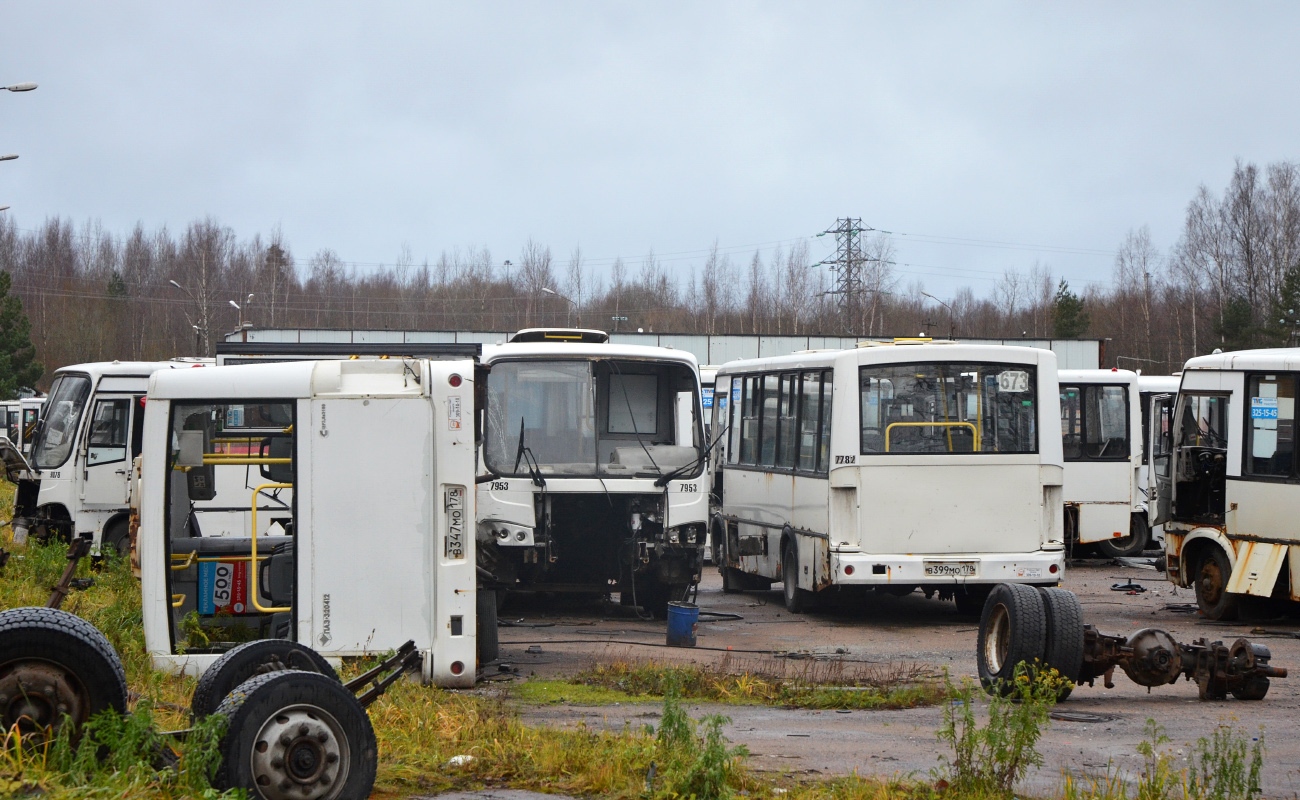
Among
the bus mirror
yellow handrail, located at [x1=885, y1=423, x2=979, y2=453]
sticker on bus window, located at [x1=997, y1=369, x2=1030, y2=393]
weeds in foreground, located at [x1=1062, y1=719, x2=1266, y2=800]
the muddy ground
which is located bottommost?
the muddy ground

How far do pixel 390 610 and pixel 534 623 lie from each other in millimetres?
5491

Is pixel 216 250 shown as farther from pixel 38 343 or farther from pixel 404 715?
pixel 404 715

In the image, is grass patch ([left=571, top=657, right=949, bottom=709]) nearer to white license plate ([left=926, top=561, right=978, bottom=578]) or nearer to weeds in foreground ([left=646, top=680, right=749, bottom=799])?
weeds in foreground ([left=646, top=680, right=749, bottom=799])

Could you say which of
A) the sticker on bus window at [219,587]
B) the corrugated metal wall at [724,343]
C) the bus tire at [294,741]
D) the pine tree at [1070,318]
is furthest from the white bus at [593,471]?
the pine tree at [1070,318]

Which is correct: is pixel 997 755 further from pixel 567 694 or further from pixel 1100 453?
pixel 1100 453

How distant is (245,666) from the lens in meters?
6.07

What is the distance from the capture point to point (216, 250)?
302 ft

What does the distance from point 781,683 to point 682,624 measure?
7.93 feet

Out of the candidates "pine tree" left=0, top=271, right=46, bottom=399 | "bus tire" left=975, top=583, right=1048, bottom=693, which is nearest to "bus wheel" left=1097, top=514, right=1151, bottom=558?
"bus tire" left=975, top=583, right=1048, bottom=693

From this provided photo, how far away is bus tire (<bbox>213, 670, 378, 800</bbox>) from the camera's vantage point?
5258 millimetres

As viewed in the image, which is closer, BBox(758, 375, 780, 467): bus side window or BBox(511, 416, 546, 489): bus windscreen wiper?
BBox(511, 416, 546, 489): bus windscreen wiper

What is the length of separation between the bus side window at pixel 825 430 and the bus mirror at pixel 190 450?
7462mm

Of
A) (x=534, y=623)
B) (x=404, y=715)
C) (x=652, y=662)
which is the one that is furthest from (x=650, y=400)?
(x=404, y=715)

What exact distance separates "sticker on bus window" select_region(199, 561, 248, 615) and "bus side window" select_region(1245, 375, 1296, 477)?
33.9 ft
